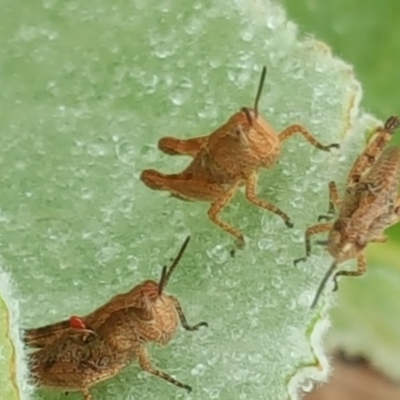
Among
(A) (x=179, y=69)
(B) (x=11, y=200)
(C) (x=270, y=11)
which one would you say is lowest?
(B) (x=11, y=200)

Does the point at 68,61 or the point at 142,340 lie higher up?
the point at 68,61

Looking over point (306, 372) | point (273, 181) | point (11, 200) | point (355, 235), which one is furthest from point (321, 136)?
point (11, 200)

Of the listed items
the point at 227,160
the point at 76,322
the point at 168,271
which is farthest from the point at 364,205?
the point at 76,322

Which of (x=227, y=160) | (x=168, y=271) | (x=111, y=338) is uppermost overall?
(x=227, y=160)

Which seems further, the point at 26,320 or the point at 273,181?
the point at 273,181

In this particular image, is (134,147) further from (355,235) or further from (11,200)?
(355,235)

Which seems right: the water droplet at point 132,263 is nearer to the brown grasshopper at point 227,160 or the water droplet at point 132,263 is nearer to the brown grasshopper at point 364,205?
the brown grasshopper at point 227,160

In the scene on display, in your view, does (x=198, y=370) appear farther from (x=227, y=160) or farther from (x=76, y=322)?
(x=227, y=160)

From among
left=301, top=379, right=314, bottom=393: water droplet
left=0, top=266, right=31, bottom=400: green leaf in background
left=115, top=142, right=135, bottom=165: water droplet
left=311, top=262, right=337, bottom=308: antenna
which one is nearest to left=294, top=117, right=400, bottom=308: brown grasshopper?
left=311, top=262, right=337, bottom=308: antenna
